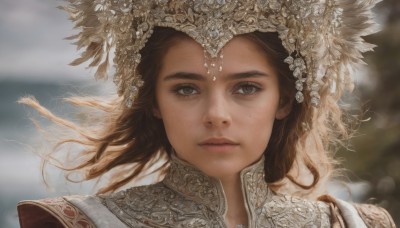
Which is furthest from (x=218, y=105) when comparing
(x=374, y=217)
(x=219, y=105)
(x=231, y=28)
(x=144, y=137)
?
(x=374, y=217)

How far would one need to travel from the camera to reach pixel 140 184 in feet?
13.9

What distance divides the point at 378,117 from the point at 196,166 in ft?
18.7

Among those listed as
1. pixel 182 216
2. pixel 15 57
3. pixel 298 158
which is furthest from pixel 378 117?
pixel 182 216

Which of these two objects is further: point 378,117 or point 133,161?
point 378,117

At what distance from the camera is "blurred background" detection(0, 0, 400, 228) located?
428cm

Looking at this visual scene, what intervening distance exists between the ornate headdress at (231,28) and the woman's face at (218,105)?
0.07m

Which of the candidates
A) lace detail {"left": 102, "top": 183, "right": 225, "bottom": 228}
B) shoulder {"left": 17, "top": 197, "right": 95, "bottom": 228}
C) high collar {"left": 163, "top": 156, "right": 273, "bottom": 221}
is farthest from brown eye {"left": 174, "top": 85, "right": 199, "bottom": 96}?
shoulder {"left": 17, "top": 197, "right": 95, "bottom": 228}

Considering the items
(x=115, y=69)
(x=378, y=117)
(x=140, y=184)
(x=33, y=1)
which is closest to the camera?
(x=115, y=69)

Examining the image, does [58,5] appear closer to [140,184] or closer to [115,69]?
[115,69]

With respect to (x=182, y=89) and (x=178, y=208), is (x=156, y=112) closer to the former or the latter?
(x=182, y=89)

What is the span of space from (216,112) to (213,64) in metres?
0.17

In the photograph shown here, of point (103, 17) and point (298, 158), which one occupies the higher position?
point (103, 17)

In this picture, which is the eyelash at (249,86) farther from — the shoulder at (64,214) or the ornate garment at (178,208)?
the shoulder at (64,214)

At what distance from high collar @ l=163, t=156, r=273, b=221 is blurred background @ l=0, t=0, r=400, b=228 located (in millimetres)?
440
